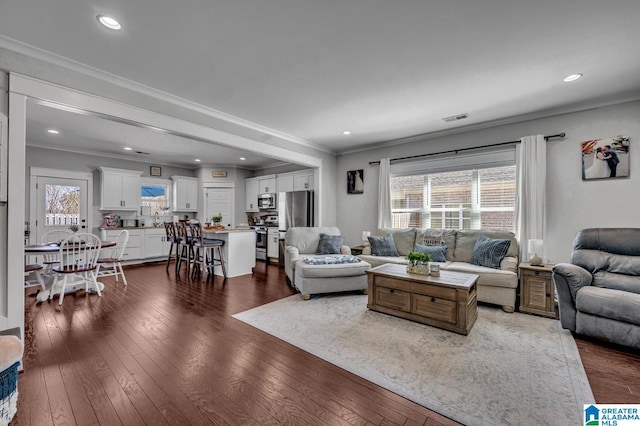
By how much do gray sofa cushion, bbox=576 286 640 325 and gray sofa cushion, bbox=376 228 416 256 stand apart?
230 cm

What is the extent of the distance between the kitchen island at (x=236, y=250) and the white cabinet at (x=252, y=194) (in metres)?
2.33

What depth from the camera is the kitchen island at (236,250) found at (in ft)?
16.9

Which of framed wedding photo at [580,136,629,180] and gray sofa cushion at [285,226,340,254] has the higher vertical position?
framed wedding photo at [580,136,629,180]

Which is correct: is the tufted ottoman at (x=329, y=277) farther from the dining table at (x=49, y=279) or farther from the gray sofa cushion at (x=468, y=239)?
the dining table at (x=49, y=279)

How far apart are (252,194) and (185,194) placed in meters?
1.81

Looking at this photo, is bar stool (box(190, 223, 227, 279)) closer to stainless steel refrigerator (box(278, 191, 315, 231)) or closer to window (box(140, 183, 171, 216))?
stainless steel refrigerator (box(278, 191, 315, 231))

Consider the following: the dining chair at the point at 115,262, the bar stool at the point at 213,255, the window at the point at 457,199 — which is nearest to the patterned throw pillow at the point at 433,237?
the window at the point at 457,199

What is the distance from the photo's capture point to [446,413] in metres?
1.66

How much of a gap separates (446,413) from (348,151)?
5.10 meters

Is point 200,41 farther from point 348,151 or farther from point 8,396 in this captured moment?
Result: point 348,151

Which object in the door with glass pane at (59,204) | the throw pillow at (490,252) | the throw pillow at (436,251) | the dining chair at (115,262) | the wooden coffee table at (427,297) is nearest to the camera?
the wooden coffee table at (427,297)

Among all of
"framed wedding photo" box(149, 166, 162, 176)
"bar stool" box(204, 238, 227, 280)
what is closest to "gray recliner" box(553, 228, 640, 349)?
"bar stool" box(204, 238, 227, 280)

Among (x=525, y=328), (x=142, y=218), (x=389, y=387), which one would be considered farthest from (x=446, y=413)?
(x=142, y=218)

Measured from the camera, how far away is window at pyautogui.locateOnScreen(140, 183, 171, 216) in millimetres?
7090
